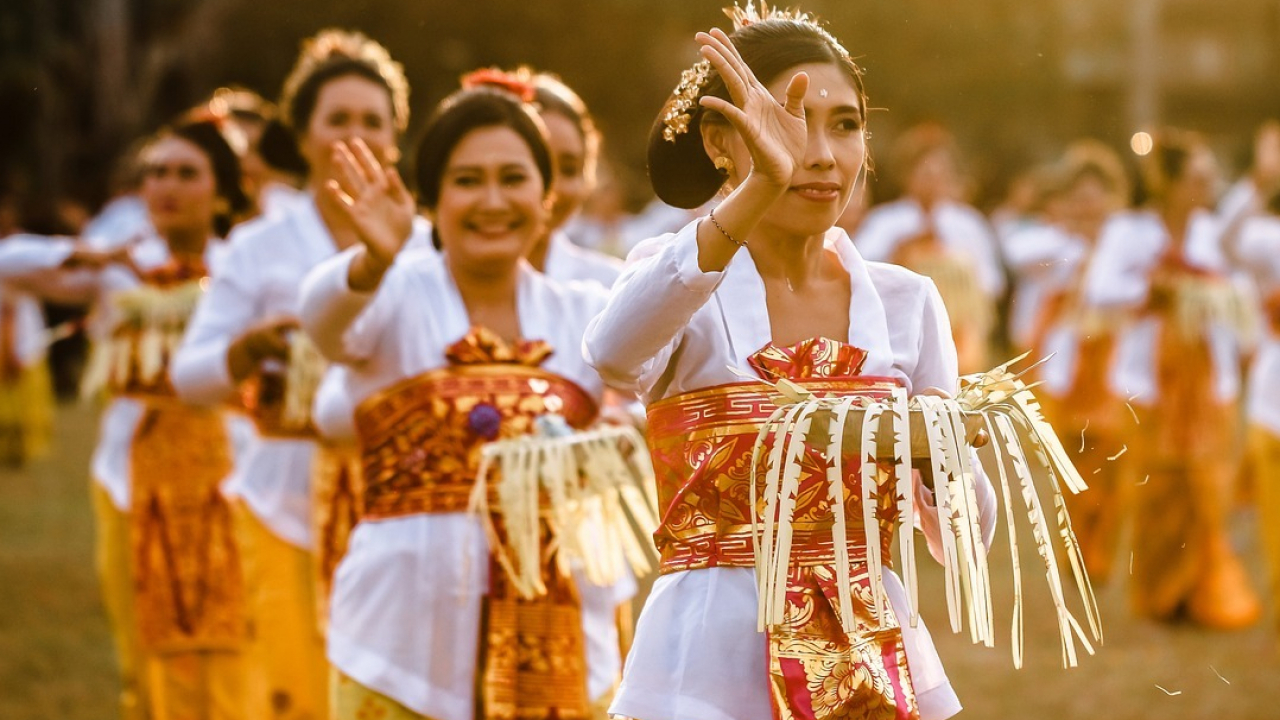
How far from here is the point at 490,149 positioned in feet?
15.3

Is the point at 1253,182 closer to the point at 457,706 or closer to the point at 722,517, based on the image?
the point at 457,706

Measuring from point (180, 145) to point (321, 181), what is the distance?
47.7 inches

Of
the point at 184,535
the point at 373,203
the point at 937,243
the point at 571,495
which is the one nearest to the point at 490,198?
the point at 373,203

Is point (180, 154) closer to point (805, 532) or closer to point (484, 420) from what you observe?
point (484, 420)

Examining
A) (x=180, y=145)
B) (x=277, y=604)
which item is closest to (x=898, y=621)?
(x=277, y=604)

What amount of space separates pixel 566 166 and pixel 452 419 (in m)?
1.38

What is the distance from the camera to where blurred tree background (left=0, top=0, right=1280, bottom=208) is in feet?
67.8

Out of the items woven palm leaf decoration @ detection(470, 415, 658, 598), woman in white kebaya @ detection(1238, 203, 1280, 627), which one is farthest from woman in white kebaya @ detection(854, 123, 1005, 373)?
woven palm leaf decoration @ detection(470, 415, 658, 598)

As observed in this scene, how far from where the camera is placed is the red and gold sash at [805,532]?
10.4 feet

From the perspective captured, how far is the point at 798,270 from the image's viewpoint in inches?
132

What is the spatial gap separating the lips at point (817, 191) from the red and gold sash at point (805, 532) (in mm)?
235

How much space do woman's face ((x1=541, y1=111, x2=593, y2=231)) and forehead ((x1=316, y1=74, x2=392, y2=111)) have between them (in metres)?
0.70

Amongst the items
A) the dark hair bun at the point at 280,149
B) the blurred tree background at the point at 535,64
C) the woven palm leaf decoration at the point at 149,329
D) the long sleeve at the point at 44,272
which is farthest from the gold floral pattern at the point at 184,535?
the blurred tree background at the point at 535,64

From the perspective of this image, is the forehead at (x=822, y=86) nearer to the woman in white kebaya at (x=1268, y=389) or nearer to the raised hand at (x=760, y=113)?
the raised hand at (x=760, y=113)
